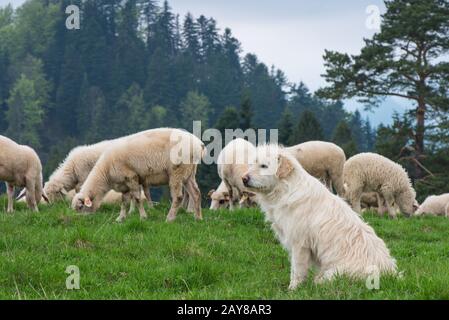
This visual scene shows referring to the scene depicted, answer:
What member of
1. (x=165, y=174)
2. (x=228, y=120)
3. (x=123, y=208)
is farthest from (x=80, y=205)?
(x=228, y=120)

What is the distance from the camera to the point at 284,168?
8.91 m

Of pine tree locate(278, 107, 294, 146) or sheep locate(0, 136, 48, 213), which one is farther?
pine tree locate(278, 107, 294, 146)

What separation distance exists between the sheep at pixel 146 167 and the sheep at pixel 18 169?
176 cm

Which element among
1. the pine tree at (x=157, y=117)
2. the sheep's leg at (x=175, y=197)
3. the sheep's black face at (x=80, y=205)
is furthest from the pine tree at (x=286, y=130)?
the pine tree at (x=157, y=117)

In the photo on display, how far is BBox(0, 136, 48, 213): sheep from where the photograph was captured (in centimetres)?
1535

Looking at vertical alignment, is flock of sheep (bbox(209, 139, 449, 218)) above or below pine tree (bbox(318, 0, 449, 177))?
below

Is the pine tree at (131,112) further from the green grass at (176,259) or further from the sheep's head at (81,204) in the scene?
the green grass at (176,259)

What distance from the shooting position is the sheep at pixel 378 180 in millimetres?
18500

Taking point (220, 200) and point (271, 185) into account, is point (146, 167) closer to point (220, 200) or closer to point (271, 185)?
point (271, 185)

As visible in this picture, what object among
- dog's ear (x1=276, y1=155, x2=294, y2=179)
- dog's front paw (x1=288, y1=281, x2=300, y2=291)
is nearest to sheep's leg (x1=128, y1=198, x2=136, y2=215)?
dog's ear (x1=276, y1=155, x2=294, y2=179)

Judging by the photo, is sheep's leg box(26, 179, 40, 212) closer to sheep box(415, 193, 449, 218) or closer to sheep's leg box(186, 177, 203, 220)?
sheep's leg box(186, 177, 203, 220)

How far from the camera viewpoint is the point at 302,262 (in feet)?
27.9

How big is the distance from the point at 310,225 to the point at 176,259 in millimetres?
2806
